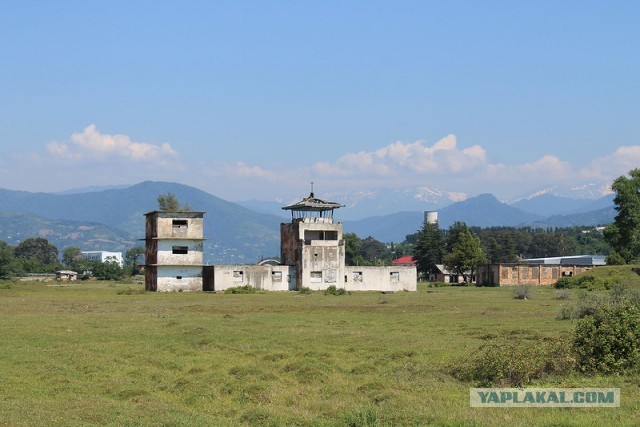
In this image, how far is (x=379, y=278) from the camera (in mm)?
86500

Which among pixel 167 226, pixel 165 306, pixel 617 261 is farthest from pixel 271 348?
pixel 617 261

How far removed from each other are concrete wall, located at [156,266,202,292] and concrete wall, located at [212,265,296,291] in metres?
1.63

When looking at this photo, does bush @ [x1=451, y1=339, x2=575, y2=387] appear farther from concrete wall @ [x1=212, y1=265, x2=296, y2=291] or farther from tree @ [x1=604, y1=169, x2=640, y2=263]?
tree @ [x1=604, y1=169, x2=640, y2=263]

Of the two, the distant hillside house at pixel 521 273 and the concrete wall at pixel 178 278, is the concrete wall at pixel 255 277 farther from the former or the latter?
the distant hillside house at pixel 521 273

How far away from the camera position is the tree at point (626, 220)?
97.5 metres

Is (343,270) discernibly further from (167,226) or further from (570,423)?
(570,423)

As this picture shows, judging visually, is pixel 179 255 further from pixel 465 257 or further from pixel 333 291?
pixel 465 257

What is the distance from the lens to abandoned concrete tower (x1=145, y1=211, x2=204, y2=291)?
7881cm

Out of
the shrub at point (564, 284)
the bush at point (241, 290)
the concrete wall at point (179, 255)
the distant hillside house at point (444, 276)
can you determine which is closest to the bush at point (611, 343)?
the bush at point (241, 290)

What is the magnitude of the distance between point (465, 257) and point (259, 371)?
91.7 metres

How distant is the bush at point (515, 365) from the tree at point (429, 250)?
365 ft

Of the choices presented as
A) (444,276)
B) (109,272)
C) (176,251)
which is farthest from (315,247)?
(109,272)

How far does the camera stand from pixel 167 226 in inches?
3135

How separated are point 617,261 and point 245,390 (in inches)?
3289
